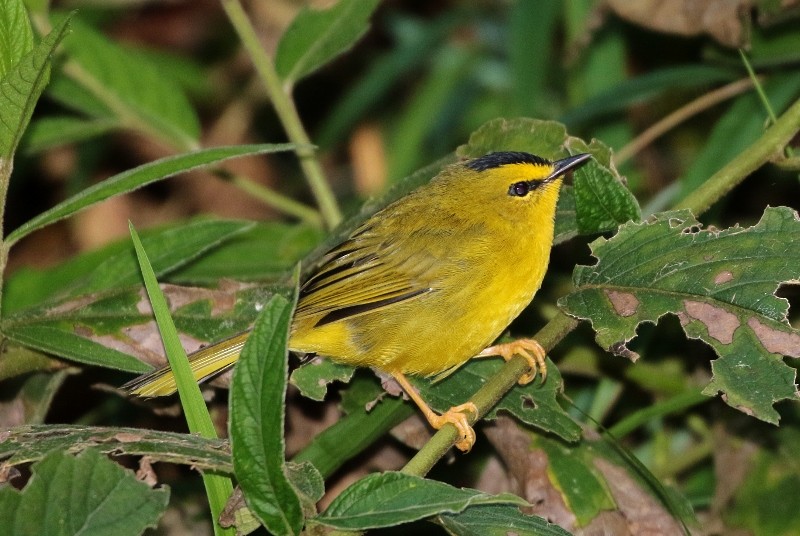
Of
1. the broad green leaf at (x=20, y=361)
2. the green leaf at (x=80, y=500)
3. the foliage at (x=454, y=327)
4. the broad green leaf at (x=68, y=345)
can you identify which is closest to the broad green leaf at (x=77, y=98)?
the foliage at (x=454, y=327)

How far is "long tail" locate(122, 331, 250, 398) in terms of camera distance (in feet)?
10.7

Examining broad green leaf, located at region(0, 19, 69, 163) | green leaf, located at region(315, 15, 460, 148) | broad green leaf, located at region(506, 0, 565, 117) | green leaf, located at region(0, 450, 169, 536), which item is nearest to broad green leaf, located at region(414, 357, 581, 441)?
Result: green leaf, located at region(0, 450, 169, 536)

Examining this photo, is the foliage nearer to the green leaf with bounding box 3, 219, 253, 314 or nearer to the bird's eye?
the green leaf with bounding box 3, 219, 253, 314

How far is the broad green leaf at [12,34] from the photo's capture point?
2805 millimetres

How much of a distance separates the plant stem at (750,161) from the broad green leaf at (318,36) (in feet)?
5.02

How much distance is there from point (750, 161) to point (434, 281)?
3.61 feet

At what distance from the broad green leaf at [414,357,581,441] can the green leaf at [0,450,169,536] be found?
3.74 feet

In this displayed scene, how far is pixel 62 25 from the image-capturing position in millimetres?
2600

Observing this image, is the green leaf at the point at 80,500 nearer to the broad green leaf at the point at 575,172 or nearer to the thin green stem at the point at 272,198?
the broad green leaf at the point at 575,172

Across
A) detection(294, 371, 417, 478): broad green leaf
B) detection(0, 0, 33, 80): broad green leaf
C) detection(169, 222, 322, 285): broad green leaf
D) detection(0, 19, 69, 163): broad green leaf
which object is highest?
detection(0, 0, 33, 80): broad green leaf

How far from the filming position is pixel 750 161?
3.16m

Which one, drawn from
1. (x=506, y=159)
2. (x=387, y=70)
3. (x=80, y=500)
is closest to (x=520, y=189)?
(x=506, y=159)

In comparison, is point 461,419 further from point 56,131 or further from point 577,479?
point 56,131

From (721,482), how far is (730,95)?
5.40ft
